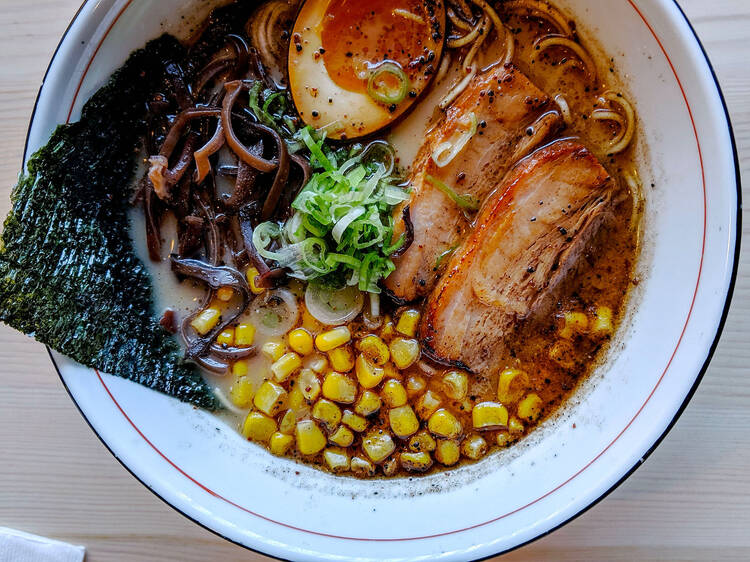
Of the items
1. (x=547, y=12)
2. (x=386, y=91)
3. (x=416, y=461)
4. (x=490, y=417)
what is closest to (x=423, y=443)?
(x=416, y=461)

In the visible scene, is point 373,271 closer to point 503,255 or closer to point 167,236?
point 503,255

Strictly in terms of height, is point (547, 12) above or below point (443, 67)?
above

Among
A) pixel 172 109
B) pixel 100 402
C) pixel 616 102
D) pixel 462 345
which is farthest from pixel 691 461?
pixel 172 109

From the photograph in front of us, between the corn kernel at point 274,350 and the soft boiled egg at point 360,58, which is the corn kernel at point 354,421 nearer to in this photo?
the corn kernel at point 274,350

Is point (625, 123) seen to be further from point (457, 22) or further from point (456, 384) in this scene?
point (456, 384)

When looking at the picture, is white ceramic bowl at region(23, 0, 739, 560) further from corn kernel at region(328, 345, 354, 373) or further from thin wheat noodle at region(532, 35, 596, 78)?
corn kernel at region(328, 345, 354, 373)

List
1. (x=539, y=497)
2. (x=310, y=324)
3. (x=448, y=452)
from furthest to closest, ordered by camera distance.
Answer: (x=310, y=324) < (x=448, y=452) < (x=539, y=497)

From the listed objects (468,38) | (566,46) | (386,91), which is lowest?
(386,91)

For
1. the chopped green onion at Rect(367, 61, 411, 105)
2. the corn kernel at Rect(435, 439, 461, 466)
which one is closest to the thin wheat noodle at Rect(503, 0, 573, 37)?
the chopped green onion at Rect(367, 61, 411, 105)
